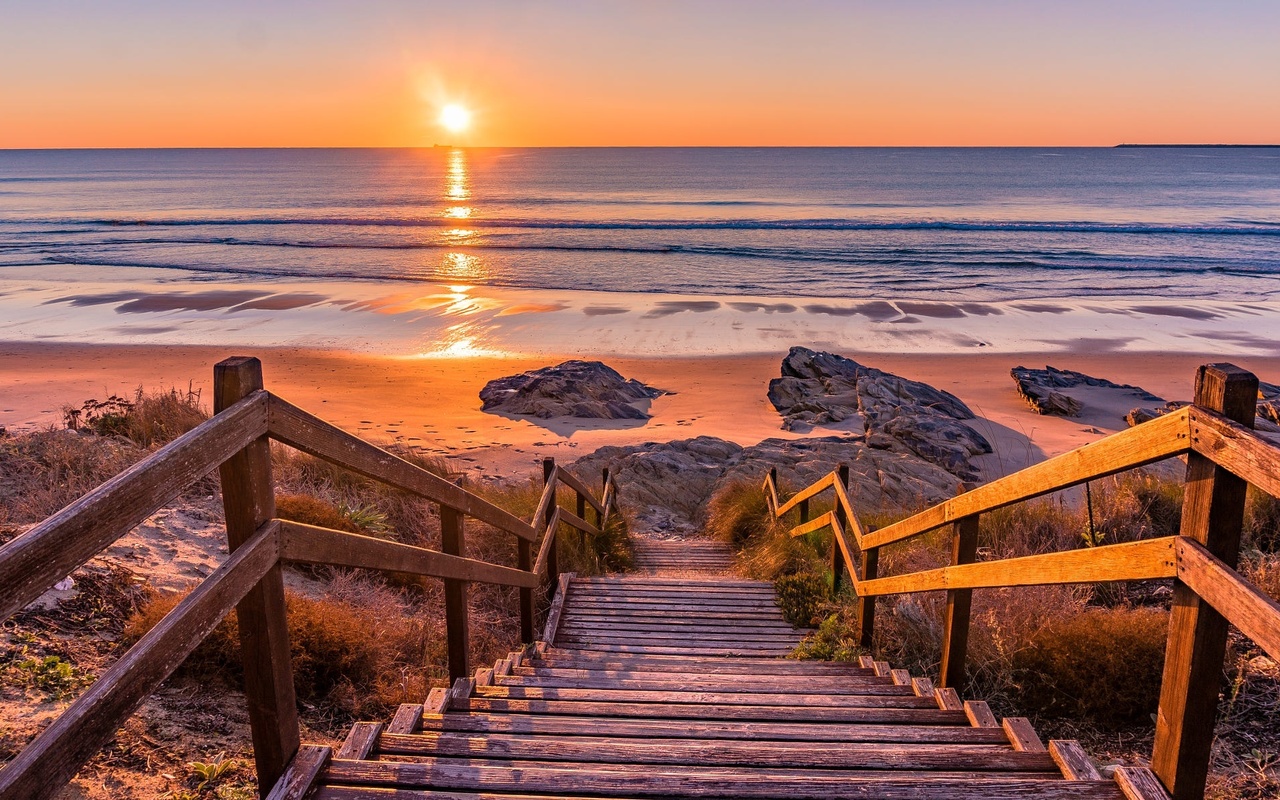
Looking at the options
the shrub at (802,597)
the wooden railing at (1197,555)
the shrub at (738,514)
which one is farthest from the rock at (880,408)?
the wooden railing at (1197,555)

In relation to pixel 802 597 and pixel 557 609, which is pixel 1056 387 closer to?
pixel 802 597

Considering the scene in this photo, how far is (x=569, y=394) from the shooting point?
17.7m

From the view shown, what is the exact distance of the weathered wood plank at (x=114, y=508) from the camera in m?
1.44

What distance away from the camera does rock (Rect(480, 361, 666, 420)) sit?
56.9ft

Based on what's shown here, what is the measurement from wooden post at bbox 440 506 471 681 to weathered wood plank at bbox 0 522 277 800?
5.08ft

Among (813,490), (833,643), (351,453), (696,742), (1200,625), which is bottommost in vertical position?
(833,643)

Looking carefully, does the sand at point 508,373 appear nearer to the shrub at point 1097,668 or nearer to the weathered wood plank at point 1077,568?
Result: the shrub at point 1097,668

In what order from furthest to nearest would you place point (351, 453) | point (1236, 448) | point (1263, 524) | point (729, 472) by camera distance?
point (729, 472), point (1263, 524), point (351, 453), point (1236, 448)

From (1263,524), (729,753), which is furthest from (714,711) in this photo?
(1263,524)

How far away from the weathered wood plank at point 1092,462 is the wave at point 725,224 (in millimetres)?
54382

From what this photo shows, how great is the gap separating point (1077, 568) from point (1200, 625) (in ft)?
1.46

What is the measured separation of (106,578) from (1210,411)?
17.7 feet

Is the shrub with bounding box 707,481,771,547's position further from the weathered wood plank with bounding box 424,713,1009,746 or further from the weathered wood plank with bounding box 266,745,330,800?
the weathered wood plank with bounding box 266,745,330,800

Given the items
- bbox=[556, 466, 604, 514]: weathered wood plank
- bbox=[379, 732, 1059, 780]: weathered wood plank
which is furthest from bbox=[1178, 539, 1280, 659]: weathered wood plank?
bbox=[556, 466, 604, 514]: weathered wood plank
